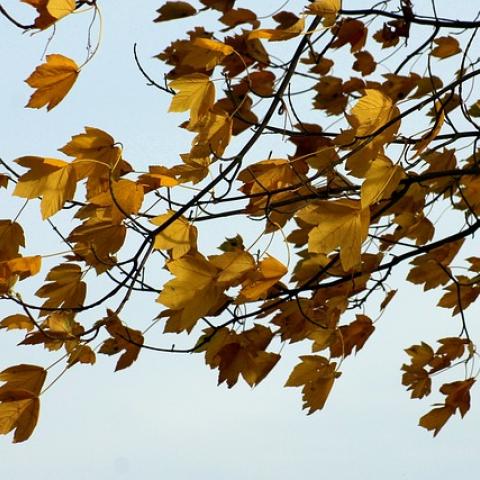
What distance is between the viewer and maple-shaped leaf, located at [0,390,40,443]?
238 centimetres

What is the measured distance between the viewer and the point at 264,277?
2248 mm

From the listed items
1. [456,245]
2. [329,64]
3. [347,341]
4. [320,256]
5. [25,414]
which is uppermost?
[329,64]

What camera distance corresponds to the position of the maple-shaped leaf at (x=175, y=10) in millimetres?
2953

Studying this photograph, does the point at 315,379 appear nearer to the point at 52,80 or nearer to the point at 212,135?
the point at 212,135

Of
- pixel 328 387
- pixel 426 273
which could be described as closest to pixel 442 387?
pixel 426 273

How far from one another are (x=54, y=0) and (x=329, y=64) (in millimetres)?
1904

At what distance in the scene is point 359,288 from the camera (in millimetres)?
3090

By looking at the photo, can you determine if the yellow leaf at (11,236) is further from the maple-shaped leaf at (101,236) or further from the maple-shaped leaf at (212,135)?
the maple-shaped leaf at (212,135)

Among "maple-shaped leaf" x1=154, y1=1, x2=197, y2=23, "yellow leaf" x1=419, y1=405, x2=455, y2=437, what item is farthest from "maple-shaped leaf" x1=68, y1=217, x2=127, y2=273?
"yellow leaf" x1=419, y1=405, x2=455, y2=437

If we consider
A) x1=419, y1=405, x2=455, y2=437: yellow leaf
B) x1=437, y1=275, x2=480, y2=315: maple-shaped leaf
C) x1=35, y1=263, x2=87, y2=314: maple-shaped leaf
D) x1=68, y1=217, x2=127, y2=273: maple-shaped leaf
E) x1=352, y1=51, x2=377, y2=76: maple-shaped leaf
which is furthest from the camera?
x1=352, y1=51, x2=377, y2=76: maple-shaped leaf

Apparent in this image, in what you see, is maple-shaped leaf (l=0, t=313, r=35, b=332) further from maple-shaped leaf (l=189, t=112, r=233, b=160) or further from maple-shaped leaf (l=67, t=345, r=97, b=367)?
maple-shaped leaf (l=189, t=112, r=233, b=160)

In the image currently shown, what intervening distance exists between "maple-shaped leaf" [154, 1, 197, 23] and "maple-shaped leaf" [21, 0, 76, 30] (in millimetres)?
868

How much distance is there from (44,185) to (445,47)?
1988 mm

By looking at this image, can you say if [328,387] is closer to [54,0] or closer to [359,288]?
[359,288]
